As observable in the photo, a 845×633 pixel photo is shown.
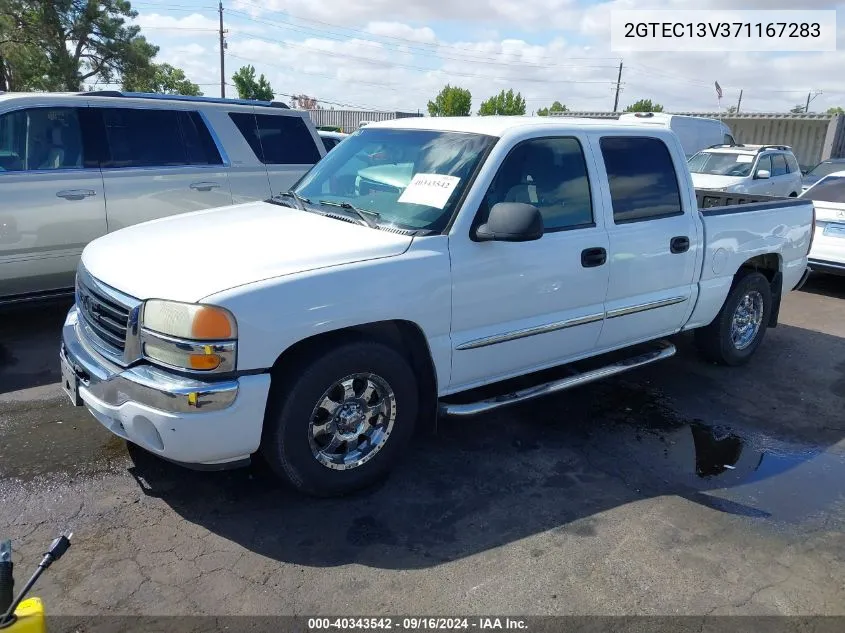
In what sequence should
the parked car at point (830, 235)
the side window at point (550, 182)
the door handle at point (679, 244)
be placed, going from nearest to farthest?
the side window at point (550, 182) → the door handle at point (679, 244) → the parked car at point (830, 235)

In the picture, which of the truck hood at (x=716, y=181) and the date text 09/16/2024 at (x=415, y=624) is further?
the truck hood at (x=716, y=181)

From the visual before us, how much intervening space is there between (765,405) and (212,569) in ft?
13.5

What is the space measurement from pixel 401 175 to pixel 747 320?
3.61m

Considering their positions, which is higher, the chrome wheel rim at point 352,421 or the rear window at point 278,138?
the rear window at point 278,138

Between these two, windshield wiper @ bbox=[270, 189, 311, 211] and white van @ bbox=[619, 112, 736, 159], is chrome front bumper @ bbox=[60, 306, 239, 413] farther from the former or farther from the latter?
white van @ bbox=[619, 112, 736, 159]

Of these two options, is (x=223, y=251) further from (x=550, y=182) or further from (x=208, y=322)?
(x=550, y=182)

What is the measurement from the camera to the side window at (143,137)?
5996mm

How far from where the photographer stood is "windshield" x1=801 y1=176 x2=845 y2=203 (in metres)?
8.67

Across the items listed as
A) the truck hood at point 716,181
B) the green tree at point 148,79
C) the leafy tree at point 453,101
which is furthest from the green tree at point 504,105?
the truck hood at point 716,181

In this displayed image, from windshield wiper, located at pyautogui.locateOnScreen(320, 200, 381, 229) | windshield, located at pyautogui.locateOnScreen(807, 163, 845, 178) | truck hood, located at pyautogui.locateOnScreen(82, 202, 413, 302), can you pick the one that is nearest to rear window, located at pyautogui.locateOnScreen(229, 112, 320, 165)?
truck hood, located at pyautogui.locateOnScreen(82, 202, 413, 302)

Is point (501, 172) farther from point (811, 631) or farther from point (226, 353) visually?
point (811, 631)

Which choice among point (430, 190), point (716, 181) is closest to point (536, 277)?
point (430, 190)

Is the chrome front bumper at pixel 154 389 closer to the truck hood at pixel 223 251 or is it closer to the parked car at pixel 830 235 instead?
the truck hood at pixel 223 251

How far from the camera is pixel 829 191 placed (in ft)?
29.0
